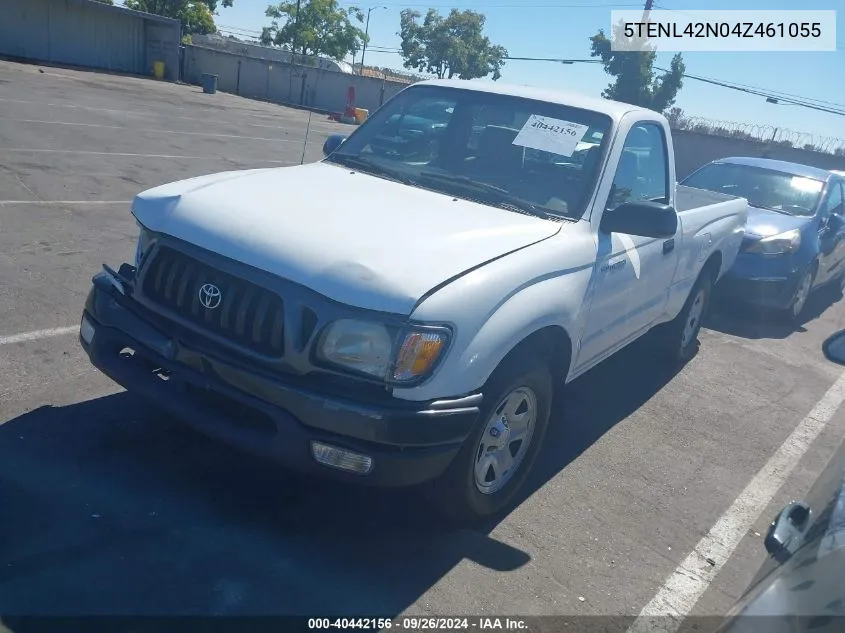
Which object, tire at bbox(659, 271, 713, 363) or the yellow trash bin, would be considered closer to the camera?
tire at bbox(659, 271, 713, 363)

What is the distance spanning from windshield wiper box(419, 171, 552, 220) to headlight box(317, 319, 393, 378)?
55.3 inches

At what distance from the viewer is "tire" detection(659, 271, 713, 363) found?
625 cm

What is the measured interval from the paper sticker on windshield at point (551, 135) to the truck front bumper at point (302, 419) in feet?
6.08

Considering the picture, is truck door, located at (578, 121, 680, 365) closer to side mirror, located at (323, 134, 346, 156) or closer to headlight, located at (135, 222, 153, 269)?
side mirror, located at (323, 134, 346, 156)

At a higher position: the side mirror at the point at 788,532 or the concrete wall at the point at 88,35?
the side mirror at the point at 788,532

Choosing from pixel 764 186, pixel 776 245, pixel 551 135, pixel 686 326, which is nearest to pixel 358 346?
pixel 551 135

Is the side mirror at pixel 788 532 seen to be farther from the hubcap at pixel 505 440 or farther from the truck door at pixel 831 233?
the truck door at pixel 831 233

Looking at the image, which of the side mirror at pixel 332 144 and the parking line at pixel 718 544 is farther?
the side mirror at pixel 332 144

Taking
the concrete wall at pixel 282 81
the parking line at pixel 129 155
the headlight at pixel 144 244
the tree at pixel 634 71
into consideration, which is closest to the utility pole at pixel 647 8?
the tree at pixel 634 71

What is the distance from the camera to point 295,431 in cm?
305

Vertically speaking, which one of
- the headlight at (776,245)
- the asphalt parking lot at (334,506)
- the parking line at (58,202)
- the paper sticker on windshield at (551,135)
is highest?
the paper sticker on windshield at (551,135)

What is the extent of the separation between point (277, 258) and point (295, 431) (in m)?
0.71

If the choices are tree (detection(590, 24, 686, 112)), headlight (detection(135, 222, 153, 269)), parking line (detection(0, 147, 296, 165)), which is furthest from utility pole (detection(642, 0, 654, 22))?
headlight (detection(135, 222, 153, 269))

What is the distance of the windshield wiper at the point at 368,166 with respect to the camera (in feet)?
14.7
